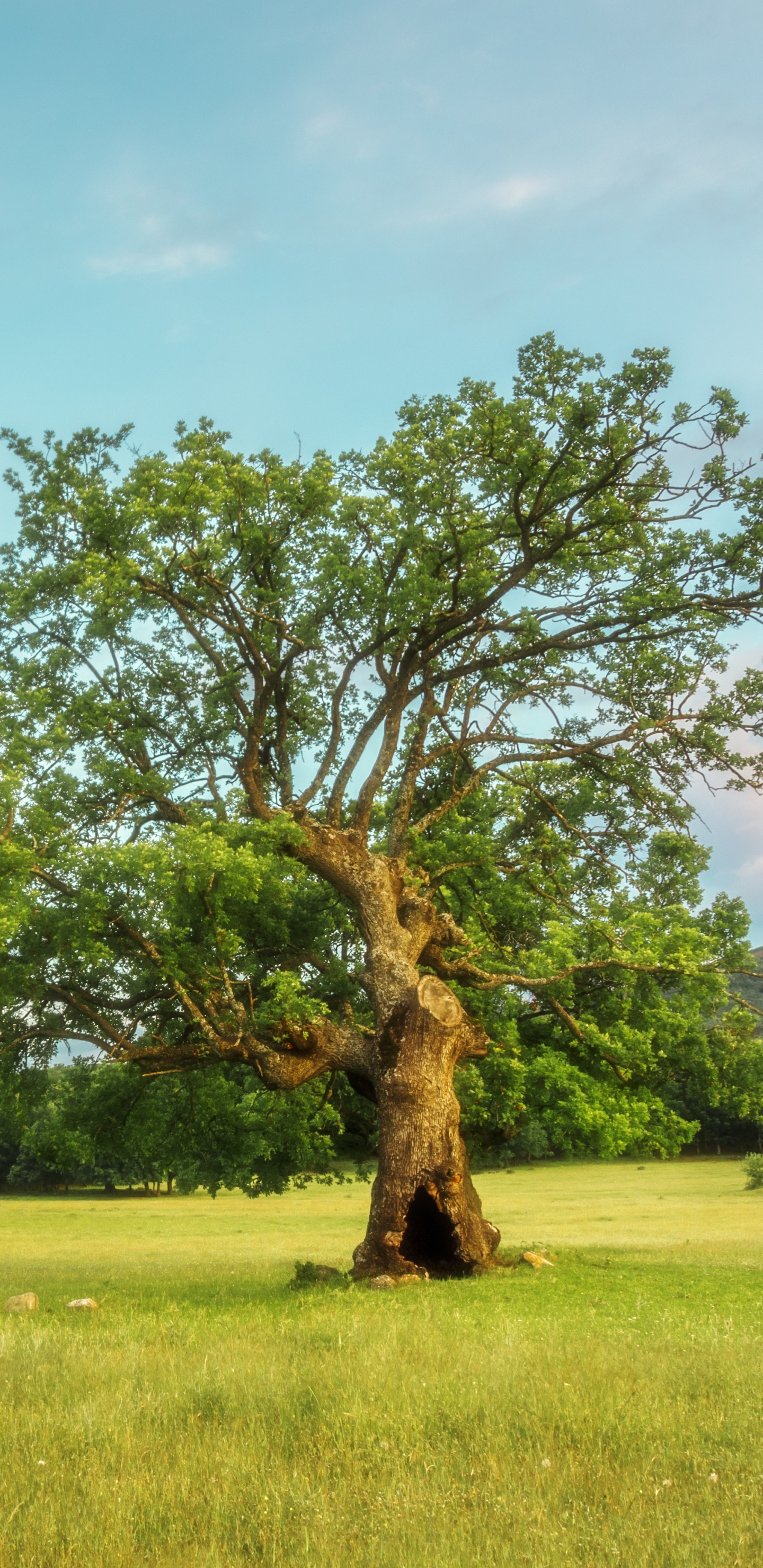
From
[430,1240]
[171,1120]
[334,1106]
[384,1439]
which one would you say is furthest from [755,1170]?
[384,1439]

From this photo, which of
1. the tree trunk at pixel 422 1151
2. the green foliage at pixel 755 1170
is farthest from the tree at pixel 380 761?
the green foliage at pixel 755 1170

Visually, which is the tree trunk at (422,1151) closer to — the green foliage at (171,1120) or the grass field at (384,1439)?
the grass field at (384,1439)

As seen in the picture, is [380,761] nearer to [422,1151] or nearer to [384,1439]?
[422,1151]

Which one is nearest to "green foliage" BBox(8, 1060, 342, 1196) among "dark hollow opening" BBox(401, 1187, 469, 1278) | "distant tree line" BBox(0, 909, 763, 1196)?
"distant tree line" BBox(0, 909, 763, 1196)

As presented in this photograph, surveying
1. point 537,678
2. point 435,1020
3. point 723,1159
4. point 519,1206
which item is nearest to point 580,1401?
point 435,1020

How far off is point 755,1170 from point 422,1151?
162 ft

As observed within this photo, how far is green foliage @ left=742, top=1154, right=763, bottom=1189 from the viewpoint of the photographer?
194 ft

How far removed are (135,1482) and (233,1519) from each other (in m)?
0.78

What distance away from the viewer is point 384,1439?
6.96 meters

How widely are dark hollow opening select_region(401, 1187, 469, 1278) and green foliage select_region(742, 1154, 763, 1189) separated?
46.5 m

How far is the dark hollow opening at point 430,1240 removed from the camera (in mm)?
19250

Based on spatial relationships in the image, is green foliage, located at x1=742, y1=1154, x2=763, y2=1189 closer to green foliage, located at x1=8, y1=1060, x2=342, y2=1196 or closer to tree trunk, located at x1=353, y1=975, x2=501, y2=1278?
green foliage, located at x1=8, y1=1060, x2=342, y2=1196

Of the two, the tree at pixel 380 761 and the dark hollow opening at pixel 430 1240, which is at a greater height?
the tree at pixel 380 761

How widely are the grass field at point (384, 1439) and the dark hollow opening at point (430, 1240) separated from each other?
3897 millimetres
